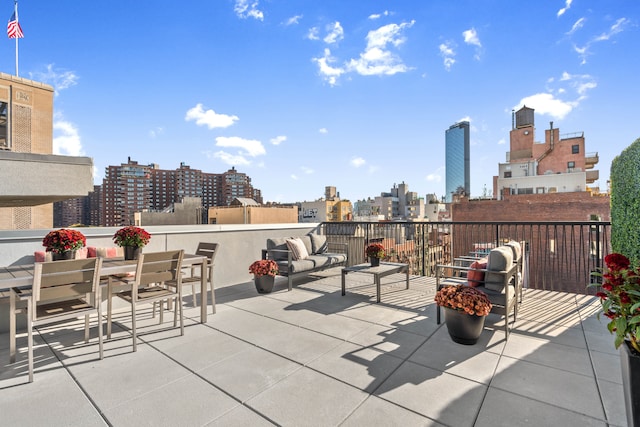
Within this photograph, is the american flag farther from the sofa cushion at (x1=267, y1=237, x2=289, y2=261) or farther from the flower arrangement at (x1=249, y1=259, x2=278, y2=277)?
the flower arrangement at (x1=249, y1=259, x2=278, y2=277)

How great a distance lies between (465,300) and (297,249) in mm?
3312

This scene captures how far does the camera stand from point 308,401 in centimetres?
183

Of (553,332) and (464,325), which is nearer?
(464,325)

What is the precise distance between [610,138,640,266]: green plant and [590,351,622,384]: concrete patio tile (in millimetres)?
796

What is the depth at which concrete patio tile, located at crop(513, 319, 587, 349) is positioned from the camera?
2.71 m

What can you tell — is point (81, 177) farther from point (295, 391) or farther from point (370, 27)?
point (370, 27)

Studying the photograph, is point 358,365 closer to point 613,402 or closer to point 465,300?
point 465,300

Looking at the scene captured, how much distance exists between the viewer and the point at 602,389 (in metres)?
1.92

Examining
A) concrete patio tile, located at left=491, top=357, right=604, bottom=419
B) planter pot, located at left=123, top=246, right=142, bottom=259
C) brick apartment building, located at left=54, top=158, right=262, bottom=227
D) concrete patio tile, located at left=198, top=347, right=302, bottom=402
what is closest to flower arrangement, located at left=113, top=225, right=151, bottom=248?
planter pot, located at left=123, top=246, right=142, bottom=259

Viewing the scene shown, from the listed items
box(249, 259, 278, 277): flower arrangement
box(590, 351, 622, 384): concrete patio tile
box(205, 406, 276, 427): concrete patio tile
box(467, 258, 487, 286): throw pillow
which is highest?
box(467, 258, 487, 286): throw pillow

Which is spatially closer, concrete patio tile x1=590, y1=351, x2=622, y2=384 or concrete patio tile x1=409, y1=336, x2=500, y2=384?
concrete patio tile x1=590, y1=351, x2=622, y2=384

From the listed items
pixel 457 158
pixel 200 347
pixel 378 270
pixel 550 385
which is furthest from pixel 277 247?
pixel 457 158

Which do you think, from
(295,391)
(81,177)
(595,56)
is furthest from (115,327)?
(595,56)

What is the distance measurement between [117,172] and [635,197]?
4513 cm
